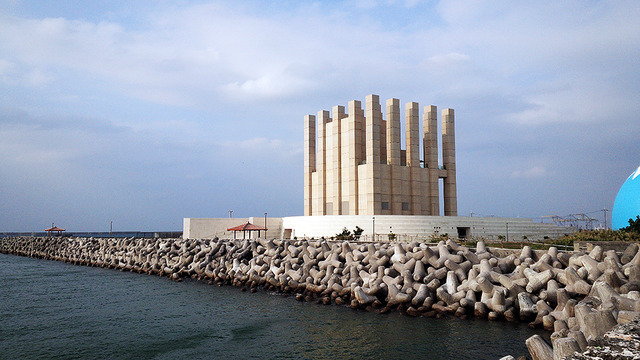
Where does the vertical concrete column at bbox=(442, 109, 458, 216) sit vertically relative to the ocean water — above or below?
above

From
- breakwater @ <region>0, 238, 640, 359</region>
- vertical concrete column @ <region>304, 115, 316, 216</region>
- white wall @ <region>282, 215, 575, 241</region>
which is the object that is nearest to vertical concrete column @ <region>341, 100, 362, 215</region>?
white wall @ <region>282, 215, 575, 241</region>

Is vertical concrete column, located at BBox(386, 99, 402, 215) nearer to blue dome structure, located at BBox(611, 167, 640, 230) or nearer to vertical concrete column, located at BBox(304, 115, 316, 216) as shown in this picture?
vertical concrete column, located at BBox(304, 115, 316, 216)

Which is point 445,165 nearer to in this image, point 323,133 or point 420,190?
point 420,190

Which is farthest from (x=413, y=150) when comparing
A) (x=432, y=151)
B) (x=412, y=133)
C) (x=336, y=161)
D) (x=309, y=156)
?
(x=309, y=156)

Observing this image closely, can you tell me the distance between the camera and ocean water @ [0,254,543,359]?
1374 centimetres

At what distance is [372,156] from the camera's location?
47.2m

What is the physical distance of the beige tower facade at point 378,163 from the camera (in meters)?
47.9

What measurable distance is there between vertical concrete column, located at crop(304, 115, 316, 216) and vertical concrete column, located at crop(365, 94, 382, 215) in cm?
966

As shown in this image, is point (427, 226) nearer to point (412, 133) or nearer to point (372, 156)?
point (372, 156)

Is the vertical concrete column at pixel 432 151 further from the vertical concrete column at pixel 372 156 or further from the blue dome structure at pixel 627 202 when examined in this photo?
the blue dome structure at pixel 627 202

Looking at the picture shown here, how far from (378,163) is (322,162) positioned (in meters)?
8.55

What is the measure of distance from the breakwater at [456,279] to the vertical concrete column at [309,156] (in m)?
26.0

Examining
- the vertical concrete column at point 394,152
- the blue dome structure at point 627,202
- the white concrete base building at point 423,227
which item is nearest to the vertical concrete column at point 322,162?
the white concrete base building at point 423,227

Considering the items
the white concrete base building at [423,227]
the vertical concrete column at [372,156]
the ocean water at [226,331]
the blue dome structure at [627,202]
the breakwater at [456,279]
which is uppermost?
the vertical concrete column at [372,156]
